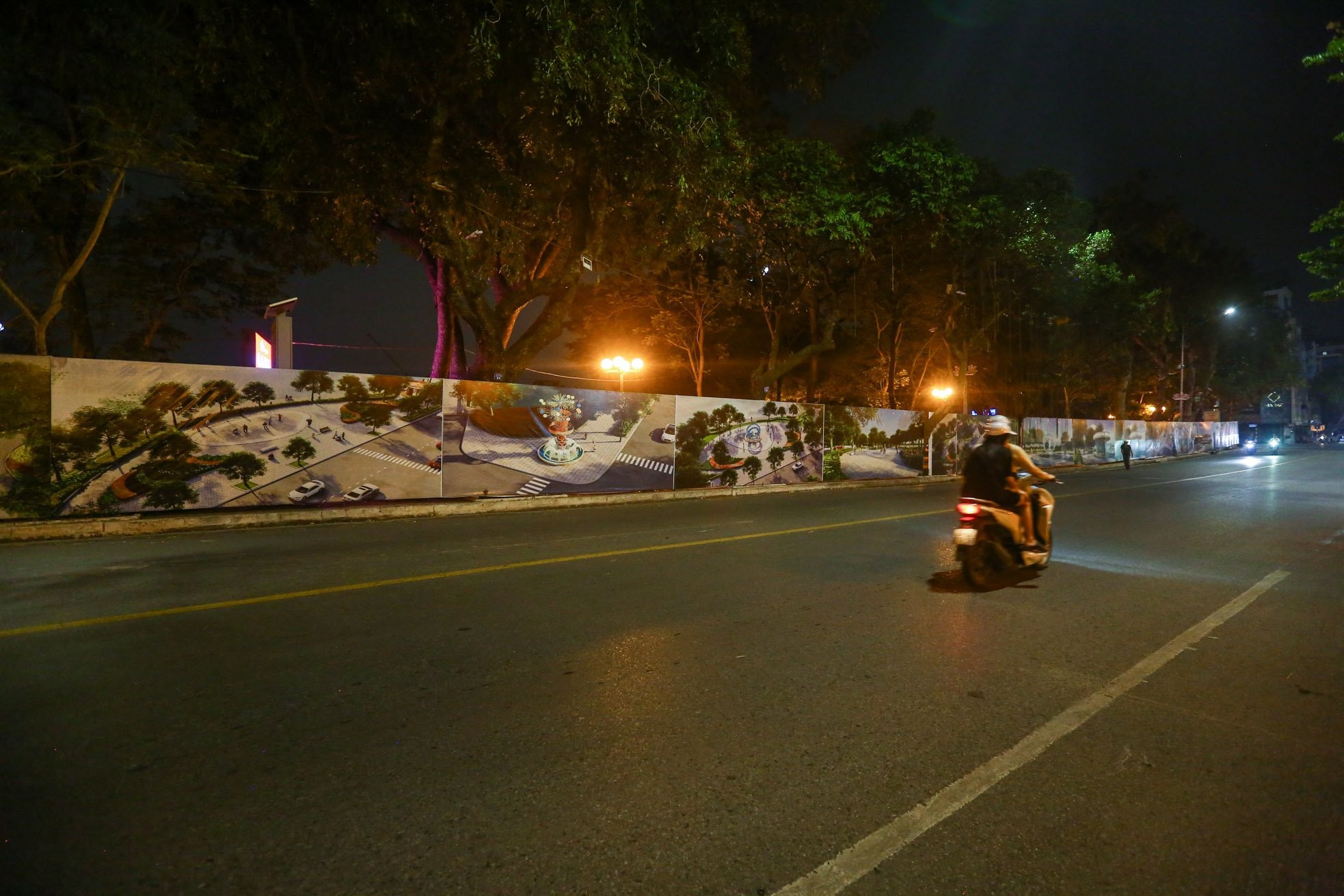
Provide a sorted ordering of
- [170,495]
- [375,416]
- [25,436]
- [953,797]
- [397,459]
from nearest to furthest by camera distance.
→ 1. [953,797]
2. [25,436]
3. [170,495]
4. [375,416]
5. [397,459]

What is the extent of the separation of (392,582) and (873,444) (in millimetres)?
18882

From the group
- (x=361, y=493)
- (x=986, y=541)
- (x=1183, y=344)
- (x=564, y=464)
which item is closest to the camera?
(x=986, y=541)

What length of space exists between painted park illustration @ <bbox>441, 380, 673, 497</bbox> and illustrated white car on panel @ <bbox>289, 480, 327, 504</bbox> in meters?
2.23

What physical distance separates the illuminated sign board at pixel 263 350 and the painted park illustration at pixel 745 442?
888cm

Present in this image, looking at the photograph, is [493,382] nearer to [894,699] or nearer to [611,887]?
[894,699]

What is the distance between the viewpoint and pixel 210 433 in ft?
38.6

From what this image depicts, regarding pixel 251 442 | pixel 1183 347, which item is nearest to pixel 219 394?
pixel 251 442

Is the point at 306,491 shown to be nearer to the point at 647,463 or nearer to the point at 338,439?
the point at 338,439

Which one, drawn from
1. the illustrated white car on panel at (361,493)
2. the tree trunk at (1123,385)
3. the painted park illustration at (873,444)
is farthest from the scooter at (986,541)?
the tree trunk at (1123,385)

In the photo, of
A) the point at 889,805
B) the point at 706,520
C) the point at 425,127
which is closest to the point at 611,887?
the point at 889,805

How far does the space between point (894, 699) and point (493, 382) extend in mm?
12208

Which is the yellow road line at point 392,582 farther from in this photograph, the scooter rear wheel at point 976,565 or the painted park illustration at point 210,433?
the painted park illustration at point 210,433

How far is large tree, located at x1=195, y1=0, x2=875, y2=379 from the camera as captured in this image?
36.9 ft

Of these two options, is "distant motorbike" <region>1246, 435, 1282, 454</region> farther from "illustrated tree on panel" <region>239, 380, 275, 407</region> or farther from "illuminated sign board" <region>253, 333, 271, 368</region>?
"illustrated tree on panel" <region>239, 380, 275, 407</region>
